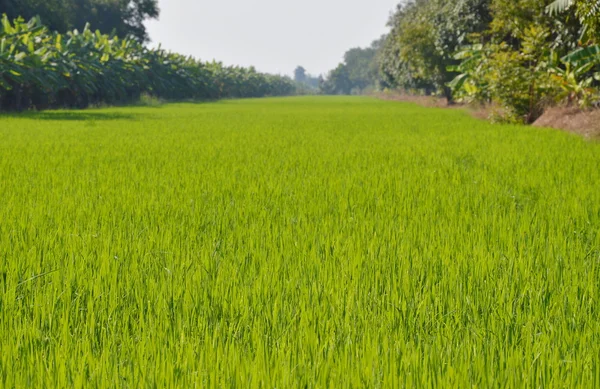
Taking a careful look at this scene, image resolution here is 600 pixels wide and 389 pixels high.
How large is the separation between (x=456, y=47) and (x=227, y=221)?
2288 centimetres

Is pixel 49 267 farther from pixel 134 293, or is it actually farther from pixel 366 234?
pixel 366 234

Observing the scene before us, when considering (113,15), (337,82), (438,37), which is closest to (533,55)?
(438,37)

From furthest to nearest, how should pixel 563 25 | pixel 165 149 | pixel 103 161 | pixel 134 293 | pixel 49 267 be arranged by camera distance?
pixel 563 25 → pixel 165 149 → pixel 103 161 → pixel 49 267 → pixel 134 293

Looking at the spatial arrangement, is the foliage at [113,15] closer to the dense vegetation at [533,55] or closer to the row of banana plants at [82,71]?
the row of banana plants at [82,71]

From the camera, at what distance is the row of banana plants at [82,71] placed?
1983cm

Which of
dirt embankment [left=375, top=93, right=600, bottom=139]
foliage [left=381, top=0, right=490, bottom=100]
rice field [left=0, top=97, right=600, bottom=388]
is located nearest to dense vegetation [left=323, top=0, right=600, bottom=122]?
foliage [left=381, top=0, right=490, bottom=100]

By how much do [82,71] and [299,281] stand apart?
80.5 ft

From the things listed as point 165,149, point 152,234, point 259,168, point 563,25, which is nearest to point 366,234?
point 152,234

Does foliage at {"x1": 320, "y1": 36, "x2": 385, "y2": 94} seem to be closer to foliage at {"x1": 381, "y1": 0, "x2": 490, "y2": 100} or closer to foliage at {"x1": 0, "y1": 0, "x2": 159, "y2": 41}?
foliage at {"x1": 0, "y1": 0, "x2": 159, "y2": 41}

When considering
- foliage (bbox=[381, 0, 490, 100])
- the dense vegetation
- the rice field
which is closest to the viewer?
the rice field

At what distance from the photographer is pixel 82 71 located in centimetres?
2459

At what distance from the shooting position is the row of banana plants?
19.8m

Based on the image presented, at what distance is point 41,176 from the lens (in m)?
5.82

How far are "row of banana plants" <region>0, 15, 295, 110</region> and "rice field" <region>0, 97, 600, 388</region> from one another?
15954 mm
